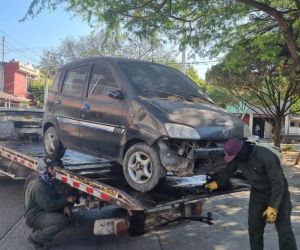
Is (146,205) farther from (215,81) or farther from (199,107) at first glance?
(215,81)

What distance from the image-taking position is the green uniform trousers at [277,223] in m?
4.95

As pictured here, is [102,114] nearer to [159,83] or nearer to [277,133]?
[159,83]

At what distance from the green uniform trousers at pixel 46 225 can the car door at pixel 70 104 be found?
1231 millimetres

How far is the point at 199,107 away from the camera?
605 cm

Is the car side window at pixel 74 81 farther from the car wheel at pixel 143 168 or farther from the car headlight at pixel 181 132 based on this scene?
the car headlight at pixel 181 132

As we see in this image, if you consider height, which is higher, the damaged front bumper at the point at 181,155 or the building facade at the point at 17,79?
the building facade at the point at 17,79

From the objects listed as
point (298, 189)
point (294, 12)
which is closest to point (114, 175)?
point (298, 189)

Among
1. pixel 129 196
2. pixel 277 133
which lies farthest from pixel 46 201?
pixel 277 133

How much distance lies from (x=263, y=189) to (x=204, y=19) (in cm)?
824

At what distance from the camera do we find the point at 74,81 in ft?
23.8

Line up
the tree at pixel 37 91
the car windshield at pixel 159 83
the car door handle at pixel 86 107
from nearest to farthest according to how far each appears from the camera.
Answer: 1. the car windshield at pixel 159 83
2. the car door handle at pixel 86 107
3. the tree at pixel 37 91

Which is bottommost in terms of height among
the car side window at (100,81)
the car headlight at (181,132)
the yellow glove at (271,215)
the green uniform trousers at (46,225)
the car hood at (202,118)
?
the green uniform trousers at (46,225)

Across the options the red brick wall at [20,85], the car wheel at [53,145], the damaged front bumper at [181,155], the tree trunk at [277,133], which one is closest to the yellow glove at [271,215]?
the damaged front bumper at [181,155]

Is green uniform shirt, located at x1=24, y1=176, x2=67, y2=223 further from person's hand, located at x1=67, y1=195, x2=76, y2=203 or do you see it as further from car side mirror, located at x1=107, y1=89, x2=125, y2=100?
car side mirror, located at x1=107, y1=89, x2=125, y2=100
